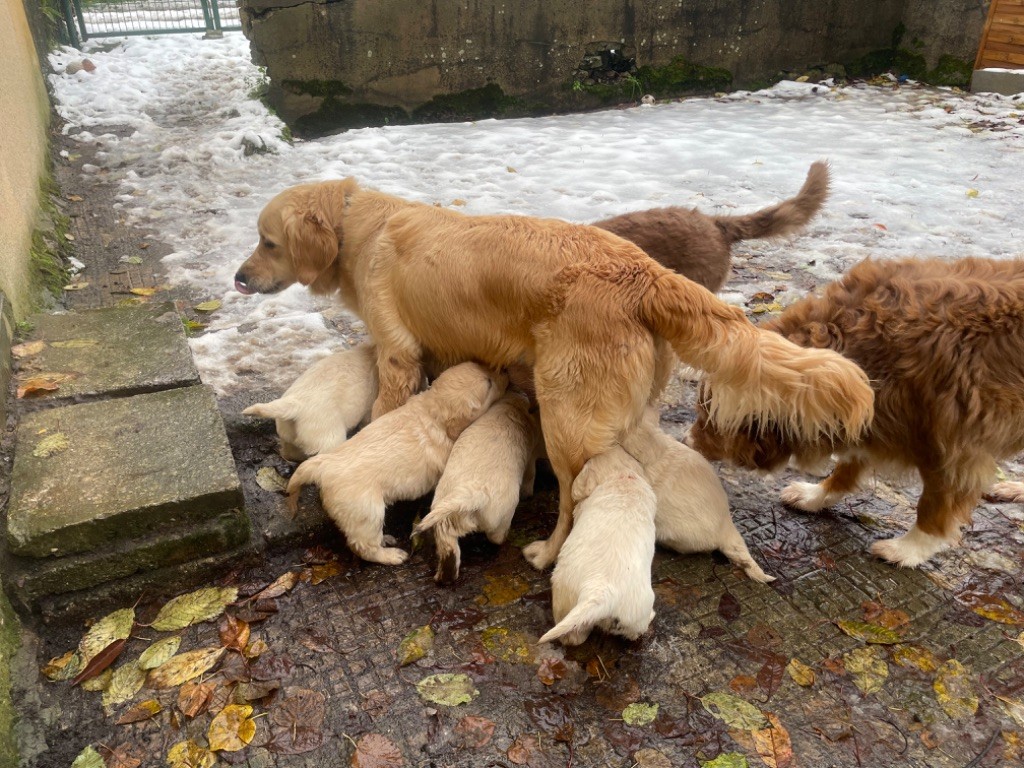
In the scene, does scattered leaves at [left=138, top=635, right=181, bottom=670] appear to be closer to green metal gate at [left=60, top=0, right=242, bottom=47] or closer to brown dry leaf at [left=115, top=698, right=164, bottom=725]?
brown dry leaf at [left=115, top=698, right=164, bottom=725]

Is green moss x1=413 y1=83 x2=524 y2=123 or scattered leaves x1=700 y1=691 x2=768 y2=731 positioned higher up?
green moss x1=413 y1=83 x2=524 y2=123

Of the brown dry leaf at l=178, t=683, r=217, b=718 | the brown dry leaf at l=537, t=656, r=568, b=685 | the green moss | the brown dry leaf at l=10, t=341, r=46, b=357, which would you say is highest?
the green moss

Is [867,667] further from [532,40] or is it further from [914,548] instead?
[532,40]

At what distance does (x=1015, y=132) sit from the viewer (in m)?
8.39

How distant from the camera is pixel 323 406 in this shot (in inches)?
126

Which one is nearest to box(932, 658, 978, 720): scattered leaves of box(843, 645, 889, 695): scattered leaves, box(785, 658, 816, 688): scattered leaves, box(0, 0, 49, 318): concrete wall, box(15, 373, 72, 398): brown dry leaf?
box(843, 645, 889, 695): scattered leaves

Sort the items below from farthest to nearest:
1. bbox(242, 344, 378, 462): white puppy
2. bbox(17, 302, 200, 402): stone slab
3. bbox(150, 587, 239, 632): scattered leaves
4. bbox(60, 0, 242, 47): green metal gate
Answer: bbox(60, 0, 242, 47): green metal gate, bbox(17, 302, 200, 402): stone slab, bbox(242, 344, 378, 462): white puppy, bbox(150, 587, 239, 632): scattered leaves

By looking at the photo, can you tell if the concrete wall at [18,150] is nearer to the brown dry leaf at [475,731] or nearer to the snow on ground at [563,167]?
the snow on ground at [563,167]

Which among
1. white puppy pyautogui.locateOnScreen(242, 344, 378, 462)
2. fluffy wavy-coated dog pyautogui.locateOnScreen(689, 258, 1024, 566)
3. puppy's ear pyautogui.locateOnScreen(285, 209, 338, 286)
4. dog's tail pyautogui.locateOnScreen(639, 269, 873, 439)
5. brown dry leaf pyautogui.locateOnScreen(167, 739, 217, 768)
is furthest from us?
puppy's ear pyautogui.locateOnScreen(285, 209, 338, 286)

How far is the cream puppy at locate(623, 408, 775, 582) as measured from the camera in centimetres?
280

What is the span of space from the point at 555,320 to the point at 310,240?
1.52 m

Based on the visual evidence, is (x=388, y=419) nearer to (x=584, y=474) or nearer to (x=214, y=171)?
(x=584, y=474)

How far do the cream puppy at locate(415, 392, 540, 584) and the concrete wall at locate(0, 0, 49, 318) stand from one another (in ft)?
8.35

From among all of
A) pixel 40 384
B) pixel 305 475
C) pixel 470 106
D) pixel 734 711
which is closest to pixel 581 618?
pixel 734 711
